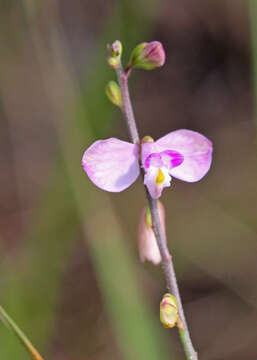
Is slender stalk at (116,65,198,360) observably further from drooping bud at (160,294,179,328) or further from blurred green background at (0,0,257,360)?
blurred green background at (0,0,257,360)

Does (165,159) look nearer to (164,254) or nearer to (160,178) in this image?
(160,178)

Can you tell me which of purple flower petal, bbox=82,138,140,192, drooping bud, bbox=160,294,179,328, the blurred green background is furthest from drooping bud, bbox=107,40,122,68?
the blurred green background

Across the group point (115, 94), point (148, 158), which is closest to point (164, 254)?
point (148, 158)

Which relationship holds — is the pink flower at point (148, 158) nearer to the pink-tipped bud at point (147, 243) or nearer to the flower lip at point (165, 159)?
the flower lip at point (165, 159)

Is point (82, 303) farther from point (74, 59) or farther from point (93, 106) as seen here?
point (74, 59)

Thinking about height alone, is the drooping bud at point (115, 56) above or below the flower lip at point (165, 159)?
above

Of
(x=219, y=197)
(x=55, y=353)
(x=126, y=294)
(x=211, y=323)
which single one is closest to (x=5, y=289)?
(x=126, y=294)

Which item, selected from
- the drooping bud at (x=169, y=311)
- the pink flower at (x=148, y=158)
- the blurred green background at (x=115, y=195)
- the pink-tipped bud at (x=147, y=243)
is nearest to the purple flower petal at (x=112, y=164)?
the pink flower at (x=148, y=158)
